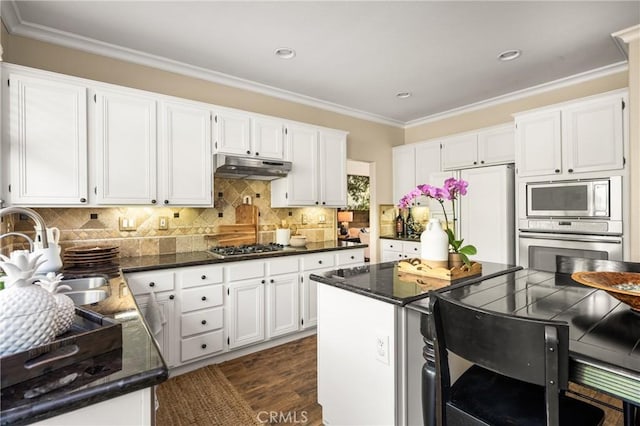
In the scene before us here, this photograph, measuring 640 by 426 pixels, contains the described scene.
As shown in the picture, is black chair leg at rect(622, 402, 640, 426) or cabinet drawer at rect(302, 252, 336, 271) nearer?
black chair leg at rect(622, 402, 640, 426)

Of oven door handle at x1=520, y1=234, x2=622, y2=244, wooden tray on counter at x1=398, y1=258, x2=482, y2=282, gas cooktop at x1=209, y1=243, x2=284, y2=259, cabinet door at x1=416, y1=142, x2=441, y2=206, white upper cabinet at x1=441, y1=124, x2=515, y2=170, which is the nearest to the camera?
wooden tray on counter at x1=398, y1=258, x2=482, y2=282

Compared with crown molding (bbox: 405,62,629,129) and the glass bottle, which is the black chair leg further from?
the glass bottle

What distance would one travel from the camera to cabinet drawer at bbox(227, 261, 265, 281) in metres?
2.80

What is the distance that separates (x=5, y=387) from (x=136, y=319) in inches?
17.7

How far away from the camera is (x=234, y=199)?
348 centimetres

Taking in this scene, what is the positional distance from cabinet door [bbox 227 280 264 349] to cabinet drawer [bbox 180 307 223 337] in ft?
0.33

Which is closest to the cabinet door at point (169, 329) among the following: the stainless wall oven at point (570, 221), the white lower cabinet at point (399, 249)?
the white lower cabinet at point (399, 249)

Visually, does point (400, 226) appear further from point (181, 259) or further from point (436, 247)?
point (181, 259)

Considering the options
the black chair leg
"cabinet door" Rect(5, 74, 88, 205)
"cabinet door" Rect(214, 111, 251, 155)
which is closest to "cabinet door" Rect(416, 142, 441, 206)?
"cabinet door" Rect(214, 111, 251, 155)

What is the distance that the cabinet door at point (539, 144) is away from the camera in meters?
3.11

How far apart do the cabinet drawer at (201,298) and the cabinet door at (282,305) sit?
492mm

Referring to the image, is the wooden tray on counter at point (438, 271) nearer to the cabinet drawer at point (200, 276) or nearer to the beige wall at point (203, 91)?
the cabinet drawer at point (200, 276)

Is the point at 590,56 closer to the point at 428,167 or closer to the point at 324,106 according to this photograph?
the point at 428,167

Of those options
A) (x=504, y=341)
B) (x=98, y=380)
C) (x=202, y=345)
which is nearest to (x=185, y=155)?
(x=202, y=345)
